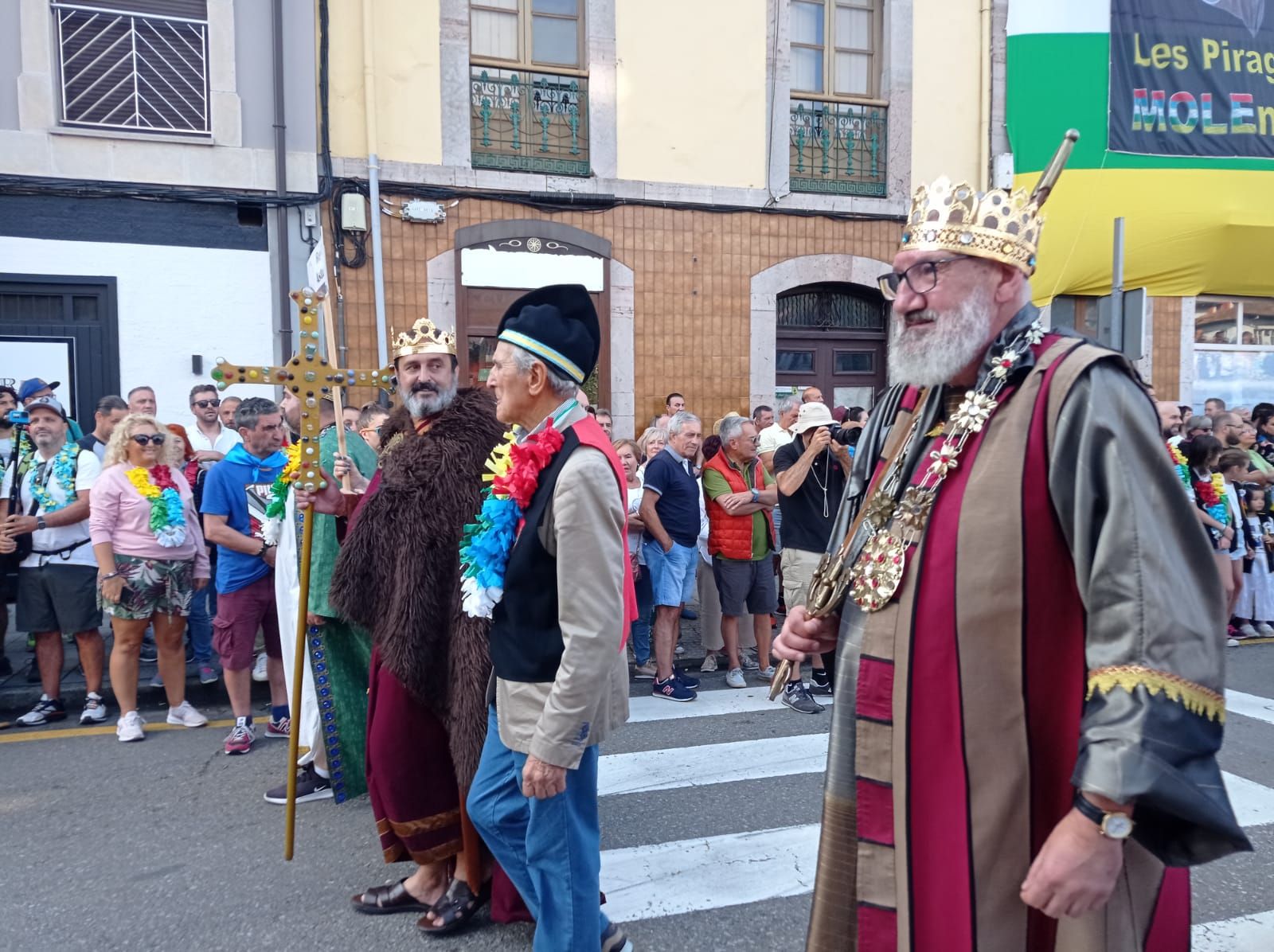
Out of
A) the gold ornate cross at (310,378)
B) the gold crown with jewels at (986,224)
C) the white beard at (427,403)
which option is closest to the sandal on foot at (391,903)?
the gold ornate cross at (310,378)

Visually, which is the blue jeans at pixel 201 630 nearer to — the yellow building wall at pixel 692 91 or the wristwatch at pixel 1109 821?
the wristwatch at pixel 1109 821

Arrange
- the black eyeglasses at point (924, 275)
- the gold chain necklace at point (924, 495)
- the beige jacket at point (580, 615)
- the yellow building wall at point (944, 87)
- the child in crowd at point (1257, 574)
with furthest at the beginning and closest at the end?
the yellow building wall at point (944, 87)
the child in crowd at point (1257, 574)
the beige jacket at point (580, 615)
the black eyeglasses at point (924, 275)
the gold chain necklace at point (924, 495)

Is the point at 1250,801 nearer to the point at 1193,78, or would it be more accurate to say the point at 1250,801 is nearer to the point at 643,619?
the point at 643,619

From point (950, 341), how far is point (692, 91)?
10720 mm

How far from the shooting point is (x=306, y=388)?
3.64 metres

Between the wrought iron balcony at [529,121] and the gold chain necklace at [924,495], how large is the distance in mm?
10095

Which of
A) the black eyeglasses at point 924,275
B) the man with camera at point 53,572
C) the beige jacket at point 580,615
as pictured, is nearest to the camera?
the black eyeglasses at point 924,275

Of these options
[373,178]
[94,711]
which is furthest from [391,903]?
[373,178]

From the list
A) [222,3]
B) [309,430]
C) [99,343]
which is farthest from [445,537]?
[222,3]

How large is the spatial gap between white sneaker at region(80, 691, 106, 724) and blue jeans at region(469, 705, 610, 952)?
410 centimetres

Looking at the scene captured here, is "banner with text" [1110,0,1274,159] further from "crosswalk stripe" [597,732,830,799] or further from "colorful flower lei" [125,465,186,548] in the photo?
"colorful flower lei" [125,465,186,548]

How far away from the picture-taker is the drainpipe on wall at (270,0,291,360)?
10.0m

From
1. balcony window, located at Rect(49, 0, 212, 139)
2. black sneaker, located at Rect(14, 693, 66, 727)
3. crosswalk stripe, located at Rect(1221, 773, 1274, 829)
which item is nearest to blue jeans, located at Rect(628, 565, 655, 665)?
crosswalk stripe, located at Rect(1221, 773, 1274, 829)

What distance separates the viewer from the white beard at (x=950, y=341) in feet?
6.17
